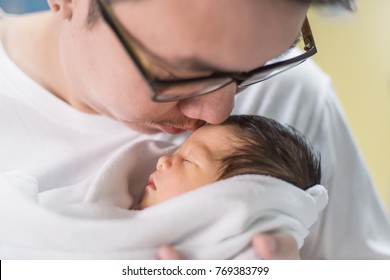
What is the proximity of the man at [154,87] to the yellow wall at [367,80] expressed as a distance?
0.11 m

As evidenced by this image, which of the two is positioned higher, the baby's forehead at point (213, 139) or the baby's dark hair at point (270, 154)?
the baby's forehead at point (213, 139)

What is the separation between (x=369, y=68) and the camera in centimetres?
107

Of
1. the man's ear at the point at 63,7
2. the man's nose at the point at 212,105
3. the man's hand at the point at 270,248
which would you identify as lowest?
the man's hand at the point at 270,248

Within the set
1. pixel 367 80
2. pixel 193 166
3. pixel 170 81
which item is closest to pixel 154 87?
pixel 170 81

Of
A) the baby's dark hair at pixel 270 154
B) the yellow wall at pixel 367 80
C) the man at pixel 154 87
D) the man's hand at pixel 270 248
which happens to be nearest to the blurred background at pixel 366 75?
the yellow wall at pixel 367 80

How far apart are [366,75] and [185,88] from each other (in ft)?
1.78

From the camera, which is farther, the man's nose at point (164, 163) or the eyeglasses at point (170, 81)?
the man's nose at point (164, 163)

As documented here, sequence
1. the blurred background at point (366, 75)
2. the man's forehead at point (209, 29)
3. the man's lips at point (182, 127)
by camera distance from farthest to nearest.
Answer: the blurred background at point (366, 75), the man's lips at point (182, 127), the man's forehead at point (209, 29)

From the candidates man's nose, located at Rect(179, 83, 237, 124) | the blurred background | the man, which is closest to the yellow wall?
the blurred background

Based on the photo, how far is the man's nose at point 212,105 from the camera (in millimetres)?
707

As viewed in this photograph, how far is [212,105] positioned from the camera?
716mm

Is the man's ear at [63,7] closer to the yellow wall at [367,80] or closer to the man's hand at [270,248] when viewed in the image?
the man's hand at [270,248]
